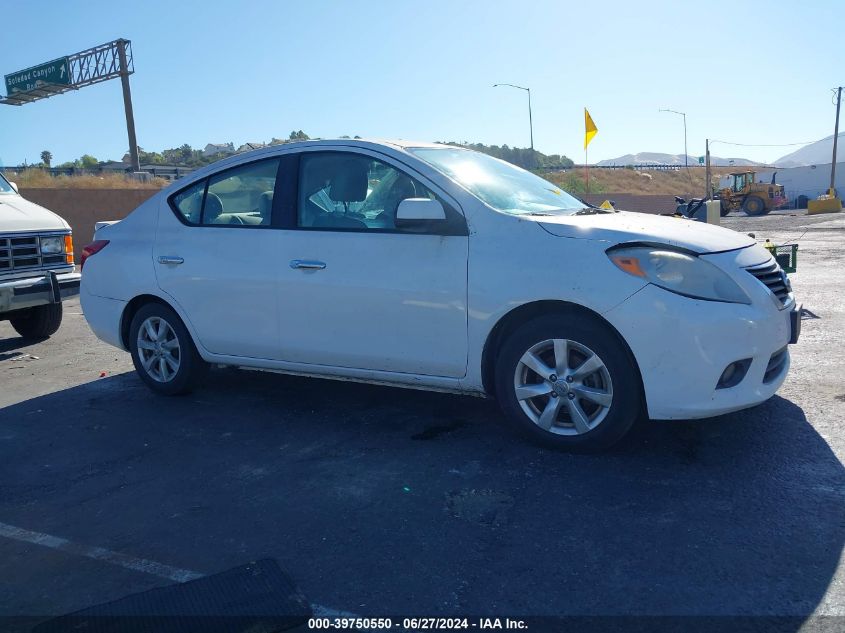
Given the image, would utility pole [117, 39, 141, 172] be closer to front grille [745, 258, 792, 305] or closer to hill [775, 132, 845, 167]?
front grille [745, 258, 792, 305]

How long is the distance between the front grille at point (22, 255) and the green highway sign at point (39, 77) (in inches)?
1204

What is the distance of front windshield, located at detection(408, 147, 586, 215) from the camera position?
15.2 ft

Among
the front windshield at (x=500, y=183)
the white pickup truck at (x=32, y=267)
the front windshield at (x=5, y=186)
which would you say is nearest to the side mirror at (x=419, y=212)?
the front windshield at (x=500, y=183)

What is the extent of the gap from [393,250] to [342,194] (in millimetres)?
621

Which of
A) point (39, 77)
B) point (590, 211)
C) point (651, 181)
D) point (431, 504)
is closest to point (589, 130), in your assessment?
point (590, 211)

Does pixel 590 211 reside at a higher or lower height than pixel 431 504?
higher

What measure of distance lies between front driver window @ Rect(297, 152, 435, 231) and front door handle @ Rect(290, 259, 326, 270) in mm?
241

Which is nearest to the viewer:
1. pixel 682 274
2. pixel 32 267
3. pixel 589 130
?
pixel 682 274

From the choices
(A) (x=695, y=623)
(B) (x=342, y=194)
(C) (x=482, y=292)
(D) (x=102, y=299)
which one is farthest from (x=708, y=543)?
(D) (x=102, y=299)

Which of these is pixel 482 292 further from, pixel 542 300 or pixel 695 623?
pixel 695 623

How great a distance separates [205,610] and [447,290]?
2171 millimetres

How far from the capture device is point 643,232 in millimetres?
4070

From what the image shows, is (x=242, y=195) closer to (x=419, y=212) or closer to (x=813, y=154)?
(x=419, y=212)

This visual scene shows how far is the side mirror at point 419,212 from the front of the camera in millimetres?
4332
